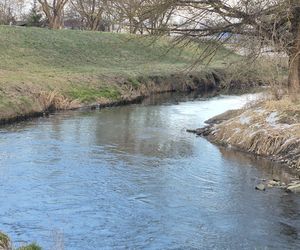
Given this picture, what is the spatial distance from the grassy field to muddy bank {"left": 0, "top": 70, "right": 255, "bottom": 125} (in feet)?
0.19

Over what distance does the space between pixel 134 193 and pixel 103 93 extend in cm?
1751

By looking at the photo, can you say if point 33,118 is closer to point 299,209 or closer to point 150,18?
point 150,18

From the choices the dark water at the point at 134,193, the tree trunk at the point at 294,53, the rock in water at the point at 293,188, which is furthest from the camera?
the tree trunk at the point at 294,53

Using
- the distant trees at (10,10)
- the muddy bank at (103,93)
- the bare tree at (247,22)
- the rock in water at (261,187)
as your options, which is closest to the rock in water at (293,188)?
the rock in water at (261,187)

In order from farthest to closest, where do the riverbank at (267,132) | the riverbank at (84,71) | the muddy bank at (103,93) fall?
1. the riverbank at (84,71)
2. the muddy bank at (103,93)
3. the riverbank at (267,132)

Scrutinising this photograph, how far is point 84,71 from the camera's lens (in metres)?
34.5

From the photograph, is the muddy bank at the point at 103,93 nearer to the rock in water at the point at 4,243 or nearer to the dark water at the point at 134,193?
the dark water at the point at 134,193

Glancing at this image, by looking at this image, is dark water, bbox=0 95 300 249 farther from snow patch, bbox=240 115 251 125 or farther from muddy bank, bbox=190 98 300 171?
snow patch, bbox=240 115 251 125

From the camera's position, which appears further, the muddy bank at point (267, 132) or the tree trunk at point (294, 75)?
the tree trunk at point (294, 75)

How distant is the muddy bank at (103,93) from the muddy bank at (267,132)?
7.84 metres

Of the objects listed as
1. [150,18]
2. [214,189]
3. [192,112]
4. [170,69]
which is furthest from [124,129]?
[170,69]

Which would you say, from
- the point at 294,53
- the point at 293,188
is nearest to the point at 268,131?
the point at 294,53

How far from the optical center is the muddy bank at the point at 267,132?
16.9 meters

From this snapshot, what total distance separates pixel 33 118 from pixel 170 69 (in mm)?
17972
